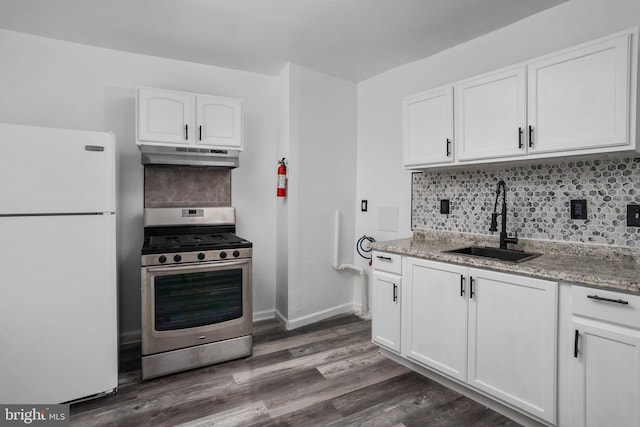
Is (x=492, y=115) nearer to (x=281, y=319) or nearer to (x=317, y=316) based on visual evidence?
(x=317, y=316)

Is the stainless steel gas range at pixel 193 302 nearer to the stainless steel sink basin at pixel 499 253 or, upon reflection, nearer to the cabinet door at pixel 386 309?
the cabinet door at pixel 386 309

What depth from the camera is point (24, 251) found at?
1853 millimetres

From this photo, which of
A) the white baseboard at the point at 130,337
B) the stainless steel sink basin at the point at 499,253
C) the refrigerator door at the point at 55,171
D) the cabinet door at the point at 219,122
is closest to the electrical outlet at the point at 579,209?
the stainless steel sink basin at the point at 499,253

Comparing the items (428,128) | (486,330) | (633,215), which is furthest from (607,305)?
(428,128)

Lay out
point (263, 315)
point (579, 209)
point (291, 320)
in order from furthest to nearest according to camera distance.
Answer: point (263, 315) → point (291, 320) → point (579, 209)

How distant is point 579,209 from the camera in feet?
6.72

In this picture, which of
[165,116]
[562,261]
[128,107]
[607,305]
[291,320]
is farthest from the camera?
[291,320]

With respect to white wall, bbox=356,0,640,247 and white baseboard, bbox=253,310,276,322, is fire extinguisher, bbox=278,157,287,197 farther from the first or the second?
white baseboard, bbox=253,310,276,322

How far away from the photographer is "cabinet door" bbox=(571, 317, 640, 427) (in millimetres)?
1412

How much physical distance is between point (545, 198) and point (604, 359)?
109cm

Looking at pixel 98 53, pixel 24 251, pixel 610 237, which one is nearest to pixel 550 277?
pixel 610 237

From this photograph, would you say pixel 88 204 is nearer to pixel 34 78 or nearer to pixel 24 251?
pixel 24 251

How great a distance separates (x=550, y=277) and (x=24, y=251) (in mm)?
2878

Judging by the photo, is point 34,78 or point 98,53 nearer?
point 34,78
